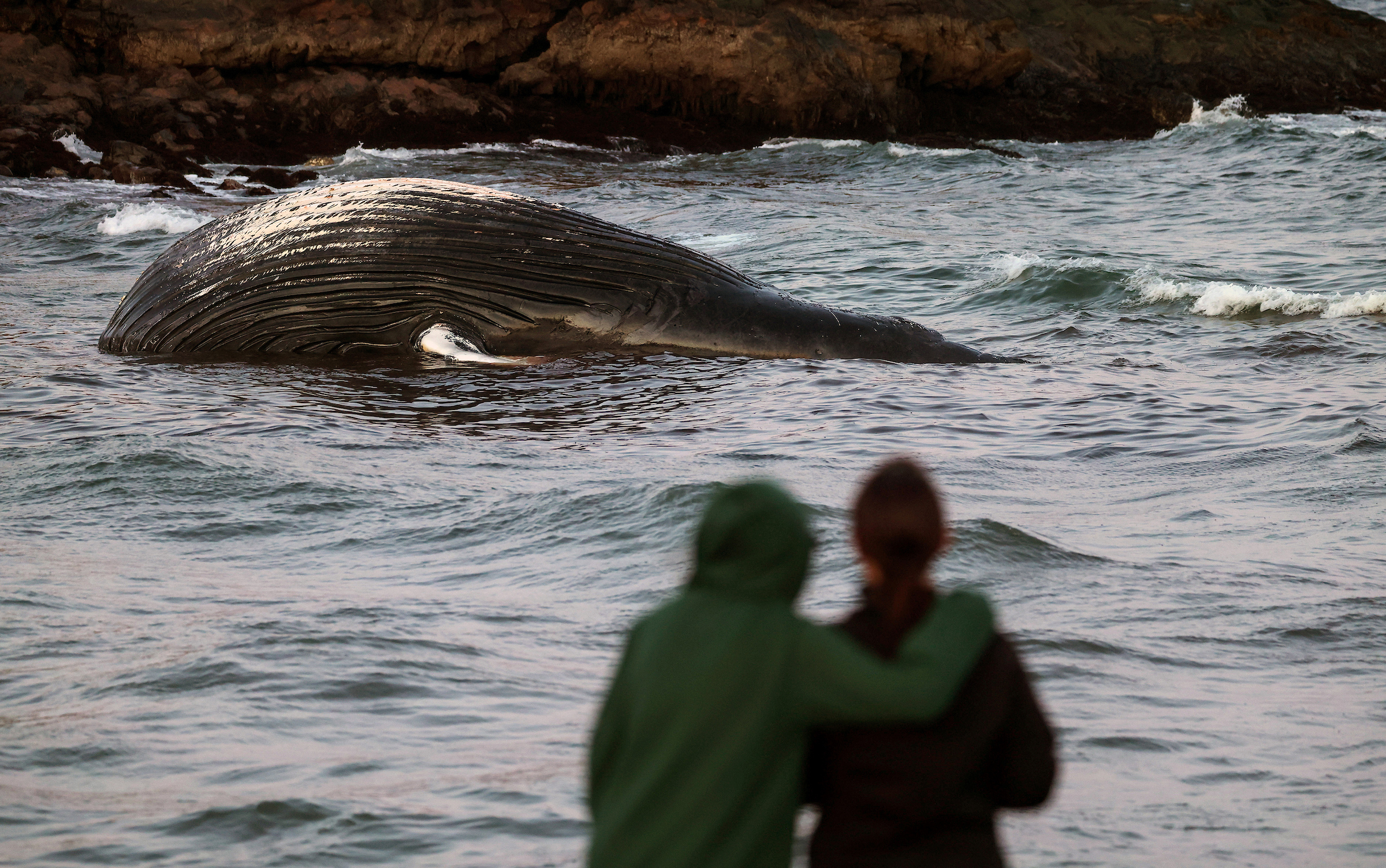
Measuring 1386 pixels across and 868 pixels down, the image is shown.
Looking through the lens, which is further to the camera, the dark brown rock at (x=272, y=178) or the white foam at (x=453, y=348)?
the dark brown rock at (x=272, y=178)

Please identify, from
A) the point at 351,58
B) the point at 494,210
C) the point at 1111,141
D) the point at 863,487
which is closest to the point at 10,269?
the point at 494,210

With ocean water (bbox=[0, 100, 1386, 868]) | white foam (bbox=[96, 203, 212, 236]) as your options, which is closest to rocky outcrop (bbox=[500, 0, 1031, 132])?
white foam (bbox=[96, 203, 212, 236])

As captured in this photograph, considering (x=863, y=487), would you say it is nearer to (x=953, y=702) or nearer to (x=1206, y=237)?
(x=953, y=702)

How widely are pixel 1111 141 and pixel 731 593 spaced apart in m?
32.2

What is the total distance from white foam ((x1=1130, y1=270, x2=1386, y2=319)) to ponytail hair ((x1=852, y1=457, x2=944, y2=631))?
9693 millimetres

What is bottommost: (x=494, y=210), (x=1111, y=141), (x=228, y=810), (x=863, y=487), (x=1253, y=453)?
(x=228, y=810)

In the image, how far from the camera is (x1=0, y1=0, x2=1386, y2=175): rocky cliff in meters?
26.8

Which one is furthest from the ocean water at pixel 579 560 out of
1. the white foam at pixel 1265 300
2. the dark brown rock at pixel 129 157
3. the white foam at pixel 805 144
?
the white foam at pixel 805 144

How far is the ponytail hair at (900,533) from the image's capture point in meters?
2.08

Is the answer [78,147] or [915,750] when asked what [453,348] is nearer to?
[915,750]

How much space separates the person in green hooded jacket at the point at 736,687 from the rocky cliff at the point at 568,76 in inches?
950

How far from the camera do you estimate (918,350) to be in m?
9.09

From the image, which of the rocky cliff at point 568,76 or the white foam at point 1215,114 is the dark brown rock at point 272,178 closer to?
the rocky cliff at point 568,76

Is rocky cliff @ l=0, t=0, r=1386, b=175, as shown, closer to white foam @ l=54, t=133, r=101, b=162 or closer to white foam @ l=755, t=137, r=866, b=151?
white foam @ l=54, t=133, r=101, b=162
